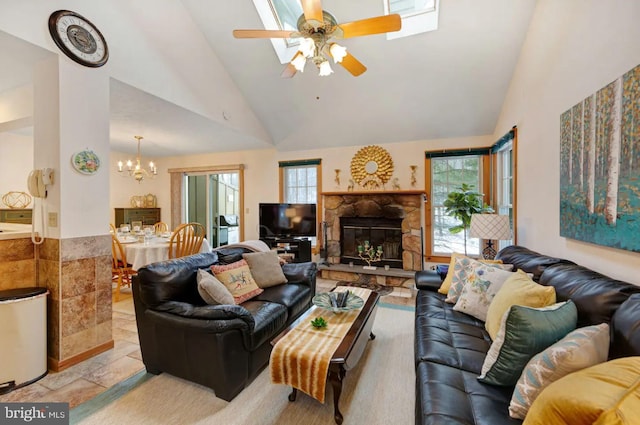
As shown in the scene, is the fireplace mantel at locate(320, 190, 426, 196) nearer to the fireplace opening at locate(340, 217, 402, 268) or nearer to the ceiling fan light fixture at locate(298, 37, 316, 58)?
the fireplace opening at locate(340, 217, 402, 268)

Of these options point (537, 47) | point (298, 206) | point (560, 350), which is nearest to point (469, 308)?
point (560, 350)

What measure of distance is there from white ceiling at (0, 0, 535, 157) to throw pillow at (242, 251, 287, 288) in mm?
2068

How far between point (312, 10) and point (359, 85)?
7.40ft

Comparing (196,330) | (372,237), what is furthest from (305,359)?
(372,237)

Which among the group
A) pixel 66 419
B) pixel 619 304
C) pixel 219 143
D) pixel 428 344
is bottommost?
pixel 66 419

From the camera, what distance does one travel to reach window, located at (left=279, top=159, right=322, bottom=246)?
16.9ft

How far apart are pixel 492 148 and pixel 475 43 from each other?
1.53 m

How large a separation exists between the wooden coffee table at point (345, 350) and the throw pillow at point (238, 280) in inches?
27.1

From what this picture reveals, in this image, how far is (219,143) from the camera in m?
5.02

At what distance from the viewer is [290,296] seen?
252cm

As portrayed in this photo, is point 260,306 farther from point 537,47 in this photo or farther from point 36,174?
point 537,47

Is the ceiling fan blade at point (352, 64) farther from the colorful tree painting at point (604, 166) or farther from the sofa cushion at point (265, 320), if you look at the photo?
the sofa cushion at point (265, 320)

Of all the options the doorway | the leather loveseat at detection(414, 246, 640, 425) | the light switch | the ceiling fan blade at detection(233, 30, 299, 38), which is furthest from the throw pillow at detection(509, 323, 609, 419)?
the doorway

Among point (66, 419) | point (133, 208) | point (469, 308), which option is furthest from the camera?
point (133, 208)
